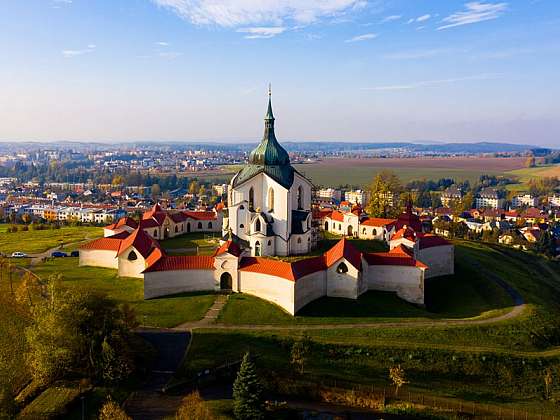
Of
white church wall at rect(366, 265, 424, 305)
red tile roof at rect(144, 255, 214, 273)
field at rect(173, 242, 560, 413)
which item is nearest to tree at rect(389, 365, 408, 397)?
field at rect(173, 242, 560, 413)

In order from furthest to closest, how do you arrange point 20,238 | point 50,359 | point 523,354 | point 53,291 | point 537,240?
1. point 537,240
2. point 20,238
3. point 523,354
4. point 53,291
5. point 50,359

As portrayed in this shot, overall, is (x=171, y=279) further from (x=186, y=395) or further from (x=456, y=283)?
(x=456, y=283)

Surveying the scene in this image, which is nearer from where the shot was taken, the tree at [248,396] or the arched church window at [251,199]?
the tree at [248,396]

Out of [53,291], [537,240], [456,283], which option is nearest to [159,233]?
[53,291]

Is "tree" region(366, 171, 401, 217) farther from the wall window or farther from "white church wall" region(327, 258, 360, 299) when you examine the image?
"white church wall" region(327, 258, 360, 299)

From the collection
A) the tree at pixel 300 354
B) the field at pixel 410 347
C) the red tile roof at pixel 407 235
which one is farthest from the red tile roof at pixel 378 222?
the tree at pixel 300 354

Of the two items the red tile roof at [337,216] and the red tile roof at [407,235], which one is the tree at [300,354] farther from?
the red tile roof at [337,216]
